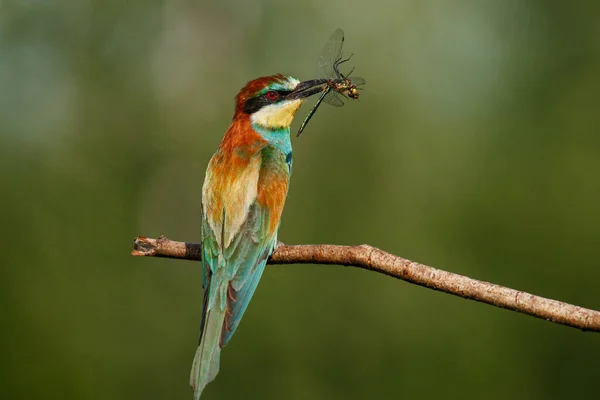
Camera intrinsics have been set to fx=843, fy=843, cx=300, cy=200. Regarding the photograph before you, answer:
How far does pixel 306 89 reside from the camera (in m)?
4.79

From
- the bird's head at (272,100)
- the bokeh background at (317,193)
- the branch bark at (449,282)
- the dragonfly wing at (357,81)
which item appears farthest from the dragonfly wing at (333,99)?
the bokeh background at (317,193)

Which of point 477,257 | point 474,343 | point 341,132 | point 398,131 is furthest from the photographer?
point 398,131

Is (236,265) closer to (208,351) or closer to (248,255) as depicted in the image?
(248,255)

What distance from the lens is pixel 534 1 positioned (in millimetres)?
17516

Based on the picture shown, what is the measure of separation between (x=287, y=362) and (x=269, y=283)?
3.43 feet

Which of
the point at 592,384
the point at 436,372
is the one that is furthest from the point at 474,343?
the point at 592,384

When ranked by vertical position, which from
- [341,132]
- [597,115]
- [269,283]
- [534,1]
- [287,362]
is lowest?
[287,362]

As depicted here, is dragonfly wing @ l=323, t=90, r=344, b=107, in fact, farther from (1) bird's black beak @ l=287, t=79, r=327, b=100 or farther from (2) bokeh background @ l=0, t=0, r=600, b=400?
(2) bokeh background @ l=0, t=0, r=600, b=400

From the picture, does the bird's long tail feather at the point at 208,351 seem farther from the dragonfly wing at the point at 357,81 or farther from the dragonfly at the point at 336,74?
the dragonfly wing at the point at 357,81

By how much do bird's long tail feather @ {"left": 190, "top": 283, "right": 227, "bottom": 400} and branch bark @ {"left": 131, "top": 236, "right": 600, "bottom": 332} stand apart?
0.41 metres

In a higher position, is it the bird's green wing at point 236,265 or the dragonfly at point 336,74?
the dragonfly at point 336,74

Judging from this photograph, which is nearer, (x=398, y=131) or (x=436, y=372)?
(x=436, y=372)

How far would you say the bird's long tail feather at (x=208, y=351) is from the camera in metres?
3.36

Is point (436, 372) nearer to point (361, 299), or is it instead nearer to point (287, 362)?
point (287, 362)
